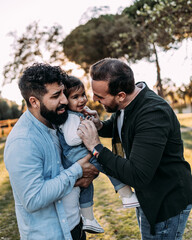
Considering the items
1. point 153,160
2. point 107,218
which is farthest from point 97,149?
point 107,218

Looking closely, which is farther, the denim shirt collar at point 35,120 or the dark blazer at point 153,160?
the denim shirt collar at point 35,120

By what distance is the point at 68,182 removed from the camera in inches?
79.1

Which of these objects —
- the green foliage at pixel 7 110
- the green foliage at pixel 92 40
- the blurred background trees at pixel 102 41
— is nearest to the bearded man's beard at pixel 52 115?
the blurred background trees at pixel 102 41

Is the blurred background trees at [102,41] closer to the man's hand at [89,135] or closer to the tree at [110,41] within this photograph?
the tree at [110,41]

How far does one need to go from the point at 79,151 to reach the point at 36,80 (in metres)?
0.80

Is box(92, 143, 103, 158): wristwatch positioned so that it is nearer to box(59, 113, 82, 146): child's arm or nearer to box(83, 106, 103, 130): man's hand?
box(59, 113, 82, 146): child's arm

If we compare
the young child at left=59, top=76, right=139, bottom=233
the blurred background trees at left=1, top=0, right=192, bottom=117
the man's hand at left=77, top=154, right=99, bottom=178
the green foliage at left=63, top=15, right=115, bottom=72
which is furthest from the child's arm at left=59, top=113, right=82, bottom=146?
the green foliage at left=63, top=15, right=115, bottom=72

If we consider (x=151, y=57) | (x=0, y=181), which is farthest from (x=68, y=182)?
(x=151, y=57)

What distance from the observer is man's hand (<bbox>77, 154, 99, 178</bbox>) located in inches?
89.4

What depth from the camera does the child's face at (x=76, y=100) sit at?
111 inches

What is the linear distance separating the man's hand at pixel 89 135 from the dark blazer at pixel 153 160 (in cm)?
16

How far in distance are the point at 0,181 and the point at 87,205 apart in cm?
664

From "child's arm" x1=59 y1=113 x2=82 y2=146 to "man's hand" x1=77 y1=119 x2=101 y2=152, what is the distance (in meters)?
0.06

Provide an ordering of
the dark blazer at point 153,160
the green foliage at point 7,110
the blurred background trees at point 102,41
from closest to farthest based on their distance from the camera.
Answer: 1. the dark blazer at point 153,160
2. the blurred background trees at point 102,41
3. the green foliage at point 7,110
